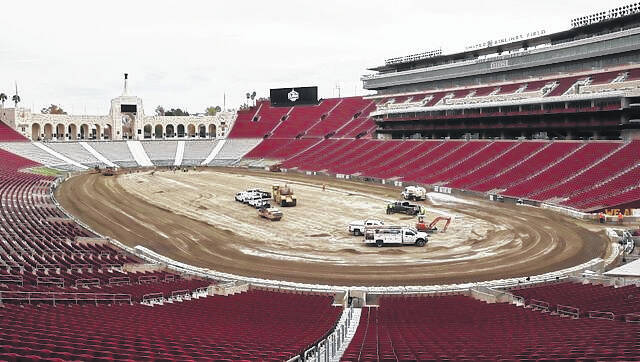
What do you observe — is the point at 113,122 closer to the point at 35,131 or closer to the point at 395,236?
the point at 35,131

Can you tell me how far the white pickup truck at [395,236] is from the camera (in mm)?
34938

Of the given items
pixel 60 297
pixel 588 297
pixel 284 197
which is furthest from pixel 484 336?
pixel 284 197

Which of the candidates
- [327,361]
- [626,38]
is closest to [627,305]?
[327,361]

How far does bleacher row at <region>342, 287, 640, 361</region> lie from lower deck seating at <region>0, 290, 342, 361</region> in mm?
1657

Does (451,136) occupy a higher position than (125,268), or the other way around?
(451,136)

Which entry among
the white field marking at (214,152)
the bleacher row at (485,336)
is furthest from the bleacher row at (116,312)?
the white field marking at (214,152)

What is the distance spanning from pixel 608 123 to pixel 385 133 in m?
41.7

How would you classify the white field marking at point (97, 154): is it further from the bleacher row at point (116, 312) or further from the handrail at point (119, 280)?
the handrail at point (119, 280)

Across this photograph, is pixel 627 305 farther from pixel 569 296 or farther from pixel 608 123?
pixel 608 123

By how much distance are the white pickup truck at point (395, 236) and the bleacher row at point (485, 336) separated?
14.4 metres

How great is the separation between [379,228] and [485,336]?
21.2 m

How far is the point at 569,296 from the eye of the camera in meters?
20.9

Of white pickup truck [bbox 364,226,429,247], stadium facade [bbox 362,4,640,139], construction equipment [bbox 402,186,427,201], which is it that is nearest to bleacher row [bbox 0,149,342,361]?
white pickup truck [bbox 364,226,429,247]

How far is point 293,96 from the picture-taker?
404 ft
